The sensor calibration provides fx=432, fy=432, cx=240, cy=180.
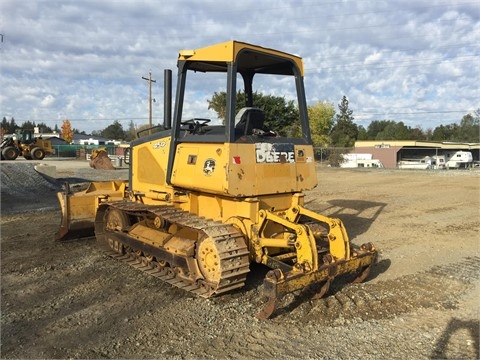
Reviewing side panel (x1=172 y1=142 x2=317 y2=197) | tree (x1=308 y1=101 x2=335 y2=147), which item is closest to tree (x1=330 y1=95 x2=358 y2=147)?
tree (x1=308 y1=101 x2=335 y2=147)

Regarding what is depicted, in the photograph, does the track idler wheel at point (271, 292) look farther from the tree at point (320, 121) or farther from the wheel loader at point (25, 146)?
the tree at point (320, 121)

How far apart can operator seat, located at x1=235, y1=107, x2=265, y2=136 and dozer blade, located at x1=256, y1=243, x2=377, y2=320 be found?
6.65 ft

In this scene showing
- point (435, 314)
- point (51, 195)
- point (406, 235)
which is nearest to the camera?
point (435, 314)

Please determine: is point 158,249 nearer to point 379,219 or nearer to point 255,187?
point 255,187

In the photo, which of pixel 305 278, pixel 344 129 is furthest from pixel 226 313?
pixel 344 129

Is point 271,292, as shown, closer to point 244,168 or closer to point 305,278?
point 305,278

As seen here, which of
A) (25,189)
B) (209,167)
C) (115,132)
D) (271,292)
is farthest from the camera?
(115,132)

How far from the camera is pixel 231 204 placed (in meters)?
5.71

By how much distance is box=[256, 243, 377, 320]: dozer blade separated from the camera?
4.61 meters

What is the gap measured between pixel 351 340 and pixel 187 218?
253 centimetres

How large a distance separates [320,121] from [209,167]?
6019cm

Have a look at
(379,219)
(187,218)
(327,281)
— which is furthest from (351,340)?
(379,219)

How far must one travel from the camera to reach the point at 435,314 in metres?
5.11

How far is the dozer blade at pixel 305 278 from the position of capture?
181 inches
